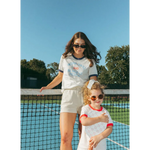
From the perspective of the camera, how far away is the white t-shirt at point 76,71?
207 cm

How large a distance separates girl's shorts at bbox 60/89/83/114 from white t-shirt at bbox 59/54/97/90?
0.07 m

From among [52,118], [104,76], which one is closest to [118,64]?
[104,76]

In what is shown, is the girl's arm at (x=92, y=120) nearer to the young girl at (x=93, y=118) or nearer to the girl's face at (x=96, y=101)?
the young girl at (x=93, y=118)

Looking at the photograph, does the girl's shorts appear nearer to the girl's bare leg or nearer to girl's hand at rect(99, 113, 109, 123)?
the girl's bare leg

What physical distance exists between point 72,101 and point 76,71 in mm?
364

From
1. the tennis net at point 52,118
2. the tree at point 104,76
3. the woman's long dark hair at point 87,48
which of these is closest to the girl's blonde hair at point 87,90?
the woman's long dark hair at point 87,48

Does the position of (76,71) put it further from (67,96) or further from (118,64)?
(118,64)

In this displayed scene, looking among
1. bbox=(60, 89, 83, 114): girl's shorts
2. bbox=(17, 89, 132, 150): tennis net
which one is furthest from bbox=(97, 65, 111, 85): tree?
bbox=(60, 89, 83, 114): girl's shorts

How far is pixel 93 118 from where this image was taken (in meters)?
Answer: 1.86
